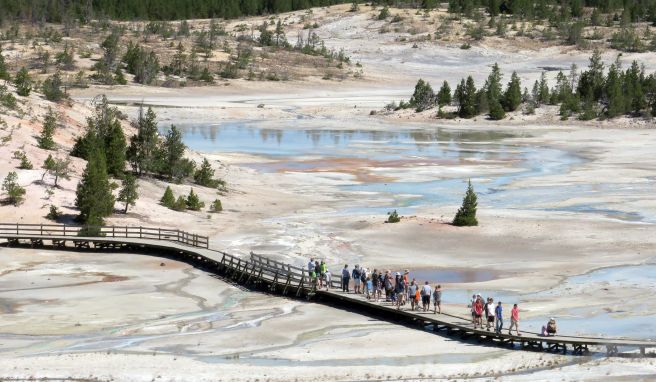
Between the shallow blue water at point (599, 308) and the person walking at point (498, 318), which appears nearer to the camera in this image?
the person walking at point (498, 318)

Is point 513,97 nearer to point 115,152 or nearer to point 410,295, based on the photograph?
point 115,152

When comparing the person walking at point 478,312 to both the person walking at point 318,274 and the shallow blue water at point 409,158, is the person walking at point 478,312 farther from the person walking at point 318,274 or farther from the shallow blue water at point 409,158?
the shallow blue water at point 409,158

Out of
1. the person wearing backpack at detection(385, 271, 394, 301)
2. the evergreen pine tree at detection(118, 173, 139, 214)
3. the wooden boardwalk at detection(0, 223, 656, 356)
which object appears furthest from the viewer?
the evergreen pine tree at detection(118, 173, 139, 214)

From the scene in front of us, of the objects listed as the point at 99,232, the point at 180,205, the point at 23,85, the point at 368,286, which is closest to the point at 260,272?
the point at 368,286

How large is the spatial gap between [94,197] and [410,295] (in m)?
18.5

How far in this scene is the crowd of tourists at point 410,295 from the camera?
31.0m

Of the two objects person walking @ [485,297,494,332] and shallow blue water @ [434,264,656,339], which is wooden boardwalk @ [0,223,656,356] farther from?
shallow blue water @ [434,264,656,339]

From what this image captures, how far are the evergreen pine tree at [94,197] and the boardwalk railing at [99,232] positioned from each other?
1.23 meters

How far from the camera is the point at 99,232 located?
149 feet

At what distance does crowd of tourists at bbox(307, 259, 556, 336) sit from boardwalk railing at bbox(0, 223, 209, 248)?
810 centimetres

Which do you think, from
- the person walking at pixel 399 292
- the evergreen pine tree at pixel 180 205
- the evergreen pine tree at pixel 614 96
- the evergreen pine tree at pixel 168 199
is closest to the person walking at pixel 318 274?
the person walking at pixel 399 292

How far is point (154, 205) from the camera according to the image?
52938 mm

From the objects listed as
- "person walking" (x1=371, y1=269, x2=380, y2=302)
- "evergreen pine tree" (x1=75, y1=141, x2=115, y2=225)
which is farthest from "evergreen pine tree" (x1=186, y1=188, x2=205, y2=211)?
"person walking" (x1=371, y1=269, x2=380, y2=302)

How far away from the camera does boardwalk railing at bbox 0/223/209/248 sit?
45000mm
